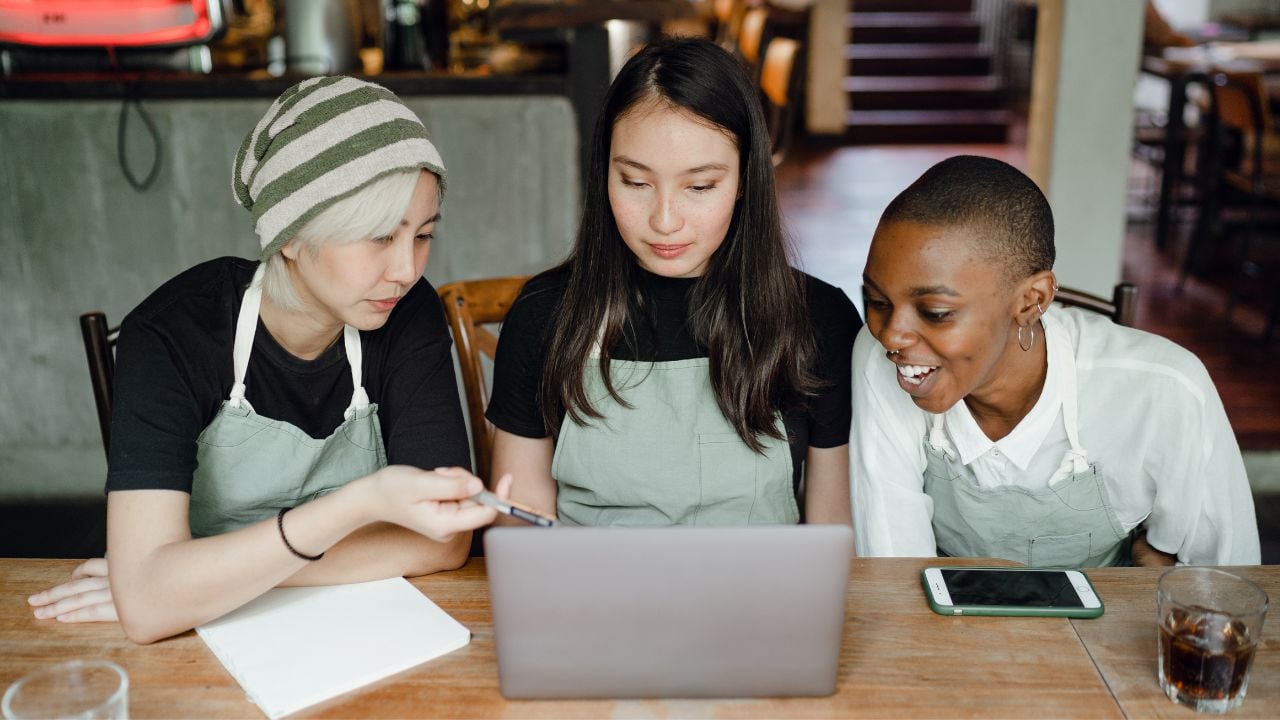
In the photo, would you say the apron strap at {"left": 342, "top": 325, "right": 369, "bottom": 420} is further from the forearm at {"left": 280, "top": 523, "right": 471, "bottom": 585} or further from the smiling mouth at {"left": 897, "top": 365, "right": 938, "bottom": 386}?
the smiling mouth at {"left": 897, "top": 365, "right": 938, "bottom": 386}

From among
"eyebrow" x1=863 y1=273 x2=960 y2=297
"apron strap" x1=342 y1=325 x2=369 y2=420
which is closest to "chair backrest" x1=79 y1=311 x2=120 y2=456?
"apron strap" x1=342 y1=325 x2=369 y2=420

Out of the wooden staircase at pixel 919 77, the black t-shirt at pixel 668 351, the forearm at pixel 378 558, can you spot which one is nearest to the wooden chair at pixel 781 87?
the black t-shirt at pixel 668 351

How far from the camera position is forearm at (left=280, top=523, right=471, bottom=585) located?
144cm

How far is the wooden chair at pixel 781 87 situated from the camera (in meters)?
4.15

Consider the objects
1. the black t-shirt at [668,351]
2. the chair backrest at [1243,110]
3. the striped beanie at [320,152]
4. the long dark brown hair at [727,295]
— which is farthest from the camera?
the chair backrest at [1243,110]

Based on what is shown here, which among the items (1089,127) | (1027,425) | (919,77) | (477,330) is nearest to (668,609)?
(1027,425)

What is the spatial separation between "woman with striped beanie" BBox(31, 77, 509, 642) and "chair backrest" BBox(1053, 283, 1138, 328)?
1097 mm

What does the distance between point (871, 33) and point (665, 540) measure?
8.87 metres

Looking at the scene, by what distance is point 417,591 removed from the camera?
1.43m

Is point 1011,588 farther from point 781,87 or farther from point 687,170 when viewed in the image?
point 781,87

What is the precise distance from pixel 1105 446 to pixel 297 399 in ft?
3.84

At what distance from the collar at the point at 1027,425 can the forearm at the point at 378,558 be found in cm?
75

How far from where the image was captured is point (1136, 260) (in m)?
5.59

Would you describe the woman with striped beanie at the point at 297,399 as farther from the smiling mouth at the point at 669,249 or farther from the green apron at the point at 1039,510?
the green apron at the point at 1039,510
